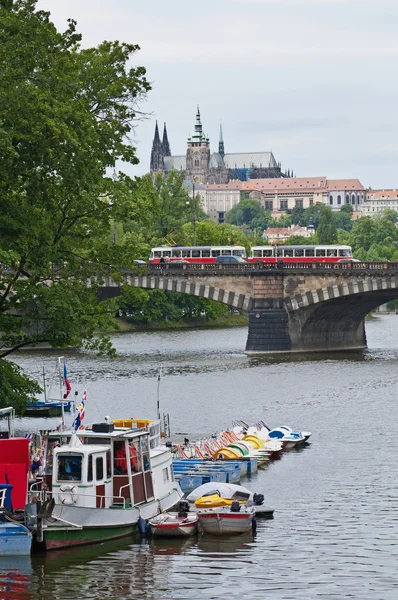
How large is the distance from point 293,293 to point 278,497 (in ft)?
214

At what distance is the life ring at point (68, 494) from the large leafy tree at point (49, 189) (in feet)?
30.3

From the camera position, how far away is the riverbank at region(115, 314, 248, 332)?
157125mm

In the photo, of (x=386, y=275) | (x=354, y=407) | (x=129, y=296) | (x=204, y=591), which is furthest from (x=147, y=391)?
(x=204, y=591)

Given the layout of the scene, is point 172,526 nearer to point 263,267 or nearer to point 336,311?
point 263,267

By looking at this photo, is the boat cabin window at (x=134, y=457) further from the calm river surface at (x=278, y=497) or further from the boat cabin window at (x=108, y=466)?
the calm river surface at (x=278, y=497)

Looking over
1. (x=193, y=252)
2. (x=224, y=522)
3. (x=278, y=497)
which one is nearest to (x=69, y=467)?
(x=224, y=522)

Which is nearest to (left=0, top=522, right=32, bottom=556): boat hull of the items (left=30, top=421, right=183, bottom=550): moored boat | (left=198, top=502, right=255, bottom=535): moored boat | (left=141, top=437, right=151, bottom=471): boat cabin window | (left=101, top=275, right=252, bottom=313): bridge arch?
(left=30, top=421, right=183, bottom=550): moored boat

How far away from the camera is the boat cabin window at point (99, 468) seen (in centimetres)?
3800

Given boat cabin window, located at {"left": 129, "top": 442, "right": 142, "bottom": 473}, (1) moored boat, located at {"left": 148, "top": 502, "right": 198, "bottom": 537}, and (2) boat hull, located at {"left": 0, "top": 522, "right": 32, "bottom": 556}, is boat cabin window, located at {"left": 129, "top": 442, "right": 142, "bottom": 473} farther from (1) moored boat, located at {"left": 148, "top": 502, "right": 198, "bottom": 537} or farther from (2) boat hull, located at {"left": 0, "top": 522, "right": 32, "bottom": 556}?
(2) boat hull, located at {"left": 0, "top": 522, "right": 32, "bottom": 556}

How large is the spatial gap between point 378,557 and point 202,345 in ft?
292

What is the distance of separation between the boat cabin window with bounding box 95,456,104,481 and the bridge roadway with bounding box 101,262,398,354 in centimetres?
6672

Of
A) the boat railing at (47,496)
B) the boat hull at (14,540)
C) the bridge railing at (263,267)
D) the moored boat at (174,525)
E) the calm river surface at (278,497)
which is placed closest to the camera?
the calm river surface at (278,497)

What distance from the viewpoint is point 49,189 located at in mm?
47438

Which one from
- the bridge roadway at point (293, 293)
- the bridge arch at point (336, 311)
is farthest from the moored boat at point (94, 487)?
the bridge arch at point (336, 311)
